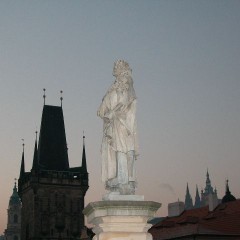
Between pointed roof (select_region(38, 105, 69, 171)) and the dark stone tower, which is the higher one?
pointed roof (select_region(38, 105, 69, 171))

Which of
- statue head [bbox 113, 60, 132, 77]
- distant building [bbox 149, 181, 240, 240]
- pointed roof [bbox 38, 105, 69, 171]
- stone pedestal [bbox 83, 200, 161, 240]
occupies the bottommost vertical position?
stone pedestal [bbox 83, 200, 161, 240]

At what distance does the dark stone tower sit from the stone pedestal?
86.7m

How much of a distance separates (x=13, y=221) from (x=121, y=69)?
188 metres

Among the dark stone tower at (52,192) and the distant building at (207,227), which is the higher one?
the dark stone tower at (52,192)

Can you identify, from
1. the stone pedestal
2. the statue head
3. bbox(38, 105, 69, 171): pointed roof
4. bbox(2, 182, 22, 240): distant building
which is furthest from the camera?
bbox(2, 182, 22, 240): distant building

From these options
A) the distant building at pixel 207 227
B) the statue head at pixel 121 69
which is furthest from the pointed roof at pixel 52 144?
the statue head at pixel 121 69

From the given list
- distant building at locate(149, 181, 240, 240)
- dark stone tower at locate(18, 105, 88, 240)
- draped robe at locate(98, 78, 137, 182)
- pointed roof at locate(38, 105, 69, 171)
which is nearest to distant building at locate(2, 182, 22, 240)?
dark stone tower at locate(18, 105, 88, 240)

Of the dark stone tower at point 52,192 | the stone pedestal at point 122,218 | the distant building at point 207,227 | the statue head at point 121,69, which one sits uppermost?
the dark stone tower at point 52,192

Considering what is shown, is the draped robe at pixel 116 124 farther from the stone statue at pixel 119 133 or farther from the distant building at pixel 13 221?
the distant building at pixel 13 221

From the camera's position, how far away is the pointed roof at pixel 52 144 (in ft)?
Result: 328

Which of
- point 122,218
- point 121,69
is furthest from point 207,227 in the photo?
point 122,218

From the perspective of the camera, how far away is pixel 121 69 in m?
8.55

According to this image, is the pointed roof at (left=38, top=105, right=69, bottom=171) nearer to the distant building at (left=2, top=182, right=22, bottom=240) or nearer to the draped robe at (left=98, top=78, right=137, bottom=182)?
the draped robe at (left=98, top=78, right=137, bottom=182)

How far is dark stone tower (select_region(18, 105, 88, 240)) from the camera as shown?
9325 centimetres
